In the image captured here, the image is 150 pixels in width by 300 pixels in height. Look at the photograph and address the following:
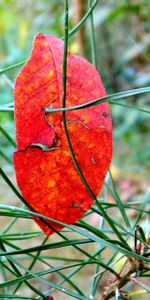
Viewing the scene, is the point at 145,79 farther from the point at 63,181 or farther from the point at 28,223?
the point at 63,181

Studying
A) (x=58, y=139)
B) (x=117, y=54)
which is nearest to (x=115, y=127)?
(x=117, y=54)

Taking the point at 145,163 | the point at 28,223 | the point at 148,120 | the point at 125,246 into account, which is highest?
the point at 148,120

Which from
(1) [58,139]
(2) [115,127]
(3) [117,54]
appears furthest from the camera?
(3) [117,54]

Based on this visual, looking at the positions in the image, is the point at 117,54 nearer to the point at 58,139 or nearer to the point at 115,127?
the point at 115,127

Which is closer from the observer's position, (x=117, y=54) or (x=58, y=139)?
(x=58, y=139)

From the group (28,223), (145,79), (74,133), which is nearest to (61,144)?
(74,133)

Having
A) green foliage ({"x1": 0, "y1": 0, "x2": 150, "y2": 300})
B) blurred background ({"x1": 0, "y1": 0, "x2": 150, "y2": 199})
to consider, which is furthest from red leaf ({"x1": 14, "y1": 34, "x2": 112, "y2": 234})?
blurred background ({"x1": 0, "y1": 0, "x2": 150, "y2": 199})

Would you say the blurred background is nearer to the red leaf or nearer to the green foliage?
the green foliage

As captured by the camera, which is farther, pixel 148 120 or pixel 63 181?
pixel 148 120
